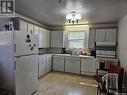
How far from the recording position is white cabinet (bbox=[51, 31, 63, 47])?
19.6ft

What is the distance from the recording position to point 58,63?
5.64 metres

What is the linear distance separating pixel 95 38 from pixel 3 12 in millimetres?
3743

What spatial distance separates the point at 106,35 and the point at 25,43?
11.5 feet

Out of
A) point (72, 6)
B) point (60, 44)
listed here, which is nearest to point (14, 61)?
point (72, 6)

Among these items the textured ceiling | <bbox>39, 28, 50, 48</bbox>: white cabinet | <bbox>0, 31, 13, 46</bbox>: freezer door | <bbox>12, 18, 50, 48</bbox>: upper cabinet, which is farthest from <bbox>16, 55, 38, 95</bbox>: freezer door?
<bbox>39, 28, 50, 48</bbox>: white cabinet

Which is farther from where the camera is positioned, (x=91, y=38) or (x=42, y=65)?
(x=91, y=38)

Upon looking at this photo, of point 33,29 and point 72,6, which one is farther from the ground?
point 72,6

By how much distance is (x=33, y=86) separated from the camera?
126 inches

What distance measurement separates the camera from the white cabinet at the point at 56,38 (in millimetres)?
5973

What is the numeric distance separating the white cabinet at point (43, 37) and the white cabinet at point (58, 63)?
829 mm

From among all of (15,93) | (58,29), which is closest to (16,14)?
(15,93)

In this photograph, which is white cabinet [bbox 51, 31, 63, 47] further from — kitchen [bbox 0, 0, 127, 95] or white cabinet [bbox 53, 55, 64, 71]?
white cabinet [bbox 53, 55, 64, 71]

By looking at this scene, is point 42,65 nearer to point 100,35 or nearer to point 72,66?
point 72,66

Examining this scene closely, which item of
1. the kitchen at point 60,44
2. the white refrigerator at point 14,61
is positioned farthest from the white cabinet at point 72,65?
the white refrigerator at point 14,61
